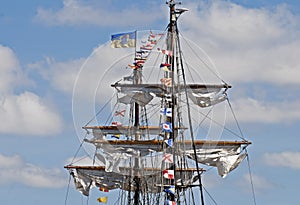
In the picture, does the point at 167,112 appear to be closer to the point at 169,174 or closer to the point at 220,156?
the point at 169,174

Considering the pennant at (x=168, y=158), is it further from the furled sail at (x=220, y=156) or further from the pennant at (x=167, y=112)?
the furled sail at (x=220, y=156)

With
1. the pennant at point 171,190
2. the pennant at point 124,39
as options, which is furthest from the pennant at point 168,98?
the pennant at point 124,39

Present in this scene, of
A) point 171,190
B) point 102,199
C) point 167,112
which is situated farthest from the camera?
point 102,199

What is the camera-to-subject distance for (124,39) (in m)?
102

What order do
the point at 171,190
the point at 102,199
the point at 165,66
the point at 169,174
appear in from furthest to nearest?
the point at 102,199, the point at 165,66, the point at 171,190, the point at 169,174

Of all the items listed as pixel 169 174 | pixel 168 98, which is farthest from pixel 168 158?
pixel 168 98

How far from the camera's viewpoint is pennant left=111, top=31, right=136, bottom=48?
10094 centimetres

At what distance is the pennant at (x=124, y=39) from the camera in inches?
3974

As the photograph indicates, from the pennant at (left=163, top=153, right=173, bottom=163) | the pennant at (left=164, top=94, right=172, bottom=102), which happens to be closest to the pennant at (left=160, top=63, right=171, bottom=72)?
the pennant at (left=164, top=94, right=172, bottom=102)

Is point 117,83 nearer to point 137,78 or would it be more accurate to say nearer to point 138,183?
point 137,78

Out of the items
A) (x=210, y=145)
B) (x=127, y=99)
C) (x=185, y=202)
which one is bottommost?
(x=185, y=202)

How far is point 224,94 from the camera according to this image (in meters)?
92.6

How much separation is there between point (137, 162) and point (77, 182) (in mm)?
11213

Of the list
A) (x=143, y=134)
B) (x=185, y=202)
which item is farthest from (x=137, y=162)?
(x=185, y=202)
